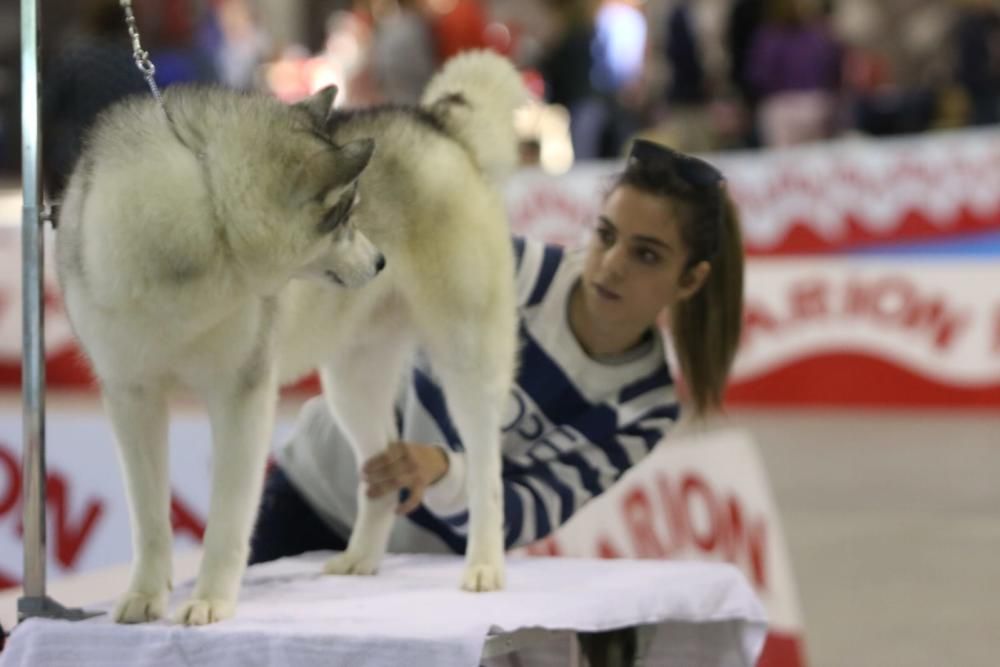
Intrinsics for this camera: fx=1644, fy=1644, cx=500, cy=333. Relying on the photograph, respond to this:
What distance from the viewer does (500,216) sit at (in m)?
2.61

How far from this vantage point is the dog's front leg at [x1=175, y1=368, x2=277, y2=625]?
85.0 inches

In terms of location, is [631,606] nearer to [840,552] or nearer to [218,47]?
[840,552]

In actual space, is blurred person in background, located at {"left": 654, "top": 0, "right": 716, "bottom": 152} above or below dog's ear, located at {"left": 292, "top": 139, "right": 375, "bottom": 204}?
above

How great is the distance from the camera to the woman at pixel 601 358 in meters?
2.93

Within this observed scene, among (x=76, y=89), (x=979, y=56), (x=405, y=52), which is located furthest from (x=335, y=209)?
(x=979, y=56)

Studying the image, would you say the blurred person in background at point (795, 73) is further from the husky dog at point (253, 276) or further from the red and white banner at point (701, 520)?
the husky dog at point (253, 276)

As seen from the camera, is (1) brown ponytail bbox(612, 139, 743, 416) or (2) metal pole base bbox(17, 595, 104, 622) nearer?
(2) metal pole base bbox(17, 595, 104, 622)

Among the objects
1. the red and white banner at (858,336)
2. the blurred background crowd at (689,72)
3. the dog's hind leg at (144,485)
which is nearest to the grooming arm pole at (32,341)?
the dog's hind leg at (144,485)

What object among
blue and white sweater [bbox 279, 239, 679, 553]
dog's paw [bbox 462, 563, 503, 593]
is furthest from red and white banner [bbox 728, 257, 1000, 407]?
dog's paw [bbox 462, 563, 503, 593]

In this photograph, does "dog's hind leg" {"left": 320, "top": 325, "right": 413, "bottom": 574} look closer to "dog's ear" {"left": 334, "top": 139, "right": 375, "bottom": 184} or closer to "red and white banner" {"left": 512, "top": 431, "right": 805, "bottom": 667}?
"dog's ear" {"left": 334, "top": 139, "right": 375, "bottom": 184}

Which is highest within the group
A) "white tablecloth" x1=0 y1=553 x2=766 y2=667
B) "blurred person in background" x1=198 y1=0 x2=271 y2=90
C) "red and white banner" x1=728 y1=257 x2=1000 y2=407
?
"blurred person in background" x1=198 y1=0 x2=271 y2=90

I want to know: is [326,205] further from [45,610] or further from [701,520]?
[701,520]

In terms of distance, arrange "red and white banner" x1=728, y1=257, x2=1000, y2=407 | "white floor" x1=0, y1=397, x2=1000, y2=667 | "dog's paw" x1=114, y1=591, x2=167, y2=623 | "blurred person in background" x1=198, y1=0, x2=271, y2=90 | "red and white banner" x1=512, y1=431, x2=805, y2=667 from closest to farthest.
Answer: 1. "dog's paw" x1=114, y1=591, x2=167, y2=623
2. "red and white banner" x1=512, y1=431, x2=805, y2=667
3. "white floor" x1=0, y1=397, x2=1000, y2=667
4. "red and white banner" x1=728, y1=257, x2=1000, y2=407
5. "blurred person in background" x1=198, y1=0, x2=271, y2=90

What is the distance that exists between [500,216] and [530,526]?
0.58 meters
